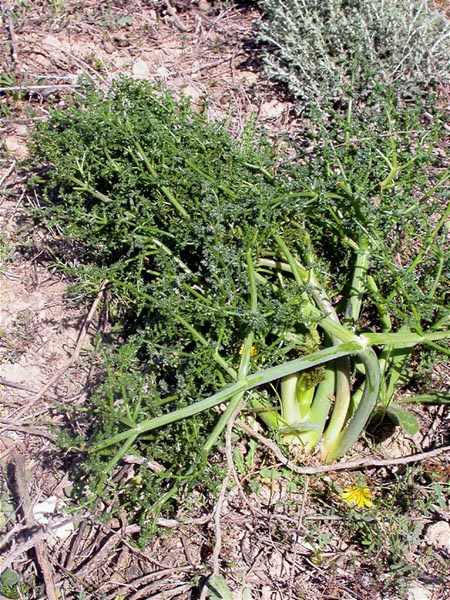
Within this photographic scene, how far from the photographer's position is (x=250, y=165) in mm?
2670

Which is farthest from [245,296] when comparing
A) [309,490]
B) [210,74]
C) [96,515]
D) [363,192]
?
[210,74]

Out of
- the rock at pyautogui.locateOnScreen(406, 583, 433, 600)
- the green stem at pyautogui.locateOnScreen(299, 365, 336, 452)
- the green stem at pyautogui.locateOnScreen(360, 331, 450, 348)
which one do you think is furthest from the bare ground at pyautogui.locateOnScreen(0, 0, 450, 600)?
the green stem at pyautogui.locateOnScreen(360, 331, 450, 348)

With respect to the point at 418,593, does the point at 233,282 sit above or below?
above

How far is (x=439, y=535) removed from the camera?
2.38 m

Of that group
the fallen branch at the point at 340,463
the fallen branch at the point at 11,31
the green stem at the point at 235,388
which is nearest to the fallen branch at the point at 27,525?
the green stem at the point at 235,388

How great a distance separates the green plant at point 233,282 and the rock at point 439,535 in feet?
1.20

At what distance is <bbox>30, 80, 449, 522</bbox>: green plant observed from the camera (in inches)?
87.0

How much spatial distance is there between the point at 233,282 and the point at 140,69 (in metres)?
1.89

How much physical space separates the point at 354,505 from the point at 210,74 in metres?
2.33

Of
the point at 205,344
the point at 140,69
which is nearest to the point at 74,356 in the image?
the point at 205,344

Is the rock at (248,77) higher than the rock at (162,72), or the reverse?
the rock at (248,77)

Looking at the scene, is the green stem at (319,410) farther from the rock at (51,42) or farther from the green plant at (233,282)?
the rock at (51,42)

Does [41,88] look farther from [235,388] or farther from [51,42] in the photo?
[235,388]

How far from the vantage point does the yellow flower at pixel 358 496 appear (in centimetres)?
241
